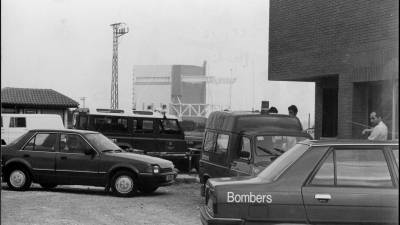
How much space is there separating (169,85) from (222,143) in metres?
22.5

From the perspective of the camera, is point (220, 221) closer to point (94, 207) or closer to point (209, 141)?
point (94, 207)

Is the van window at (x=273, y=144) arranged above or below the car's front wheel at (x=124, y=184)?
above

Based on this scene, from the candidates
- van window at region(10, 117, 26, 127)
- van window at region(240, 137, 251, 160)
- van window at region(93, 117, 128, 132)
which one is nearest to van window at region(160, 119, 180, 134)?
van window at region(93, 117, 128, 132)

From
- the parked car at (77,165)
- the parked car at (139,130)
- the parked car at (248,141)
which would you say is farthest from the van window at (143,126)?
the parked car at (248,141)

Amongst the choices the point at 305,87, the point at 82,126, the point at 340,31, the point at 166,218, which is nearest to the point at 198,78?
the point at 305,87

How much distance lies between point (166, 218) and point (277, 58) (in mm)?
9062

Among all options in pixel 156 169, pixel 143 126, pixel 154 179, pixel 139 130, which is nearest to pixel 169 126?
pixel 143 126

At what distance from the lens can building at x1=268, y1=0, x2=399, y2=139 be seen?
44.9 ft

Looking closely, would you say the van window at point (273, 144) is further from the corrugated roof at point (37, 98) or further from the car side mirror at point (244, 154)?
the corrugated roof at point (37, 98)

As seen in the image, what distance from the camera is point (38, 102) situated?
158 ft

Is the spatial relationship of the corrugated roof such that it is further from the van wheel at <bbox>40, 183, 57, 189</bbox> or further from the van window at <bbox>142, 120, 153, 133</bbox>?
the van wheel at <bbox>40, 183, 57, 189</bbox>

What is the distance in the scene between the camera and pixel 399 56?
3162 millimetres

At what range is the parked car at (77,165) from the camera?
490 inches

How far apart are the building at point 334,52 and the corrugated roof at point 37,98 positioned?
32311 mm
